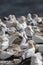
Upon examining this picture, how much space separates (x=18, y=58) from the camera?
965 cm

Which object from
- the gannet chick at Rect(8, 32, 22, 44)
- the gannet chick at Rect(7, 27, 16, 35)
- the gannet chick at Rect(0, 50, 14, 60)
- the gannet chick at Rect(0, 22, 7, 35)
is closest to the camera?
the gannet chick at Rect(0, 50, 14, 60)

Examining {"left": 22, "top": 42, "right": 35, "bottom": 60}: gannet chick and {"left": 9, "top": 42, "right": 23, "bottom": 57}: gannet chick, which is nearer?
{"left": 22, "top": 42, "right": 35, "bottom": 60}: gannet chick

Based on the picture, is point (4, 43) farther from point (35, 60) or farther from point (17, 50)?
point (35, 60)

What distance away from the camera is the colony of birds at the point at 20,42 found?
9.51 m

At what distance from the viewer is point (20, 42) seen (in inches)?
423

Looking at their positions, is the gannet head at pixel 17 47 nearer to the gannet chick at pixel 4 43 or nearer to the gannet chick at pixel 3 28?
the gannet chick at pixel 4 43

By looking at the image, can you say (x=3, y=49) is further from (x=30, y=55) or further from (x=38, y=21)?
(x=38, y=21)

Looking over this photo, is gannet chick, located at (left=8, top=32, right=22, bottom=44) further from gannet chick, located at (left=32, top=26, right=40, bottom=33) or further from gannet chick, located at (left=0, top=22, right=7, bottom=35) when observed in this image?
gannet chick, located at (left=32, top=26, right=40, bottom=33)

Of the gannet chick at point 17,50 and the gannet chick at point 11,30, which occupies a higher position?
the gannet chick at point 11,30

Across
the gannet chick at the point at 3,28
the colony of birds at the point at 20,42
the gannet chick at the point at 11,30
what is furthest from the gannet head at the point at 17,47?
the gannet chick at the point at 11,30

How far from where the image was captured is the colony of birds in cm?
951

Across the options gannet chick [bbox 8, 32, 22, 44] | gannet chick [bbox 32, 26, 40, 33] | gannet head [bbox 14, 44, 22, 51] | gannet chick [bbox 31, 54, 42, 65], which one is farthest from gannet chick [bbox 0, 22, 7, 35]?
gannet chick [bbox 31, 54, 42, 65]

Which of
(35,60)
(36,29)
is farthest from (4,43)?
(36,29)

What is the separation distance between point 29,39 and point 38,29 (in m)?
1.36
